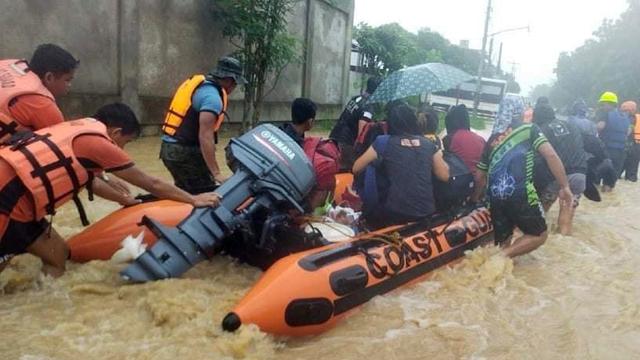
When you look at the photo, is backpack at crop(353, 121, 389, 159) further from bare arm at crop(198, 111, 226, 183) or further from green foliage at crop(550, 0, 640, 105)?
green foliage at crop(550, 0, 640, 105)

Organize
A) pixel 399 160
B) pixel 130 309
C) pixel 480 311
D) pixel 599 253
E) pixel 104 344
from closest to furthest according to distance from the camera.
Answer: pixel 104 344
pixel 130 309
pixel 480 311
pixel 399 160
pixel 599 253

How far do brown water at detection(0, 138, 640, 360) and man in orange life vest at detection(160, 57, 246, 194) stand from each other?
678 millimetres

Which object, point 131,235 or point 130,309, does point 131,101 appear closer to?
point 131,235

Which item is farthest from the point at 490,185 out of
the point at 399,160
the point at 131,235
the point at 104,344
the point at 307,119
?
the point at 104,344

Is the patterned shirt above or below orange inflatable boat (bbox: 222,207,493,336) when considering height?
above

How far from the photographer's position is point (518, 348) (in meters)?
3.33

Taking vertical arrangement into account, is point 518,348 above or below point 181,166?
below

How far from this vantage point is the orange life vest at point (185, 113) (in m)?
4.16

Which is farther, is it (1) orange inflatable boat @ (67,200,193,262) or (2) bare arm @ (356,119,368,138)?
(2) bare arm @ (356,119,368,138)

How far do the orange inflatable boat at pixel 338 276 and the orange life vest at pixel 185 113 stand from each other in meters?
1.33

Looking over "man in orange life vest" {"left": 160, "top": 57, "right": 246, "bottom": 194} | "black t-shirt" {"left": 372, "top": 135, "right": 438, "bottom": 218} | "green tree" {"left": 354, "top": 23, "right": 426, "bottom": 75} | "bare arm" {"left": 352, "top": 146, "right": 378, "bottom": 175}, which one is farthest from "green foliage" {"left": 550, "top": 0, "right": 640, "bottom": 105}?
"man in orange life vest" {"left": 160, "top": 57, "right": 246, "bottom": 194}

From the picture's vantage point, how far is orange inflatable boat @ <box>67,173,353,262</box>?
387 centimetres

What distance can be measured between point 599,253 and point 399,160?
104 inches

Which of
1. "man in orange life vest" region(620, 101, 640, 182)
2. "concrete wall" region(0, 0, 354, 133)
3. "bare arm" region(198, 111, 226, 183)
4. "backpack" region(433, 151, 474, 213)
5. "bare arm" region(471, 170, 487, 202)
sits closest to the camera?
"bare arm" region(198, 111, 226, 183)
